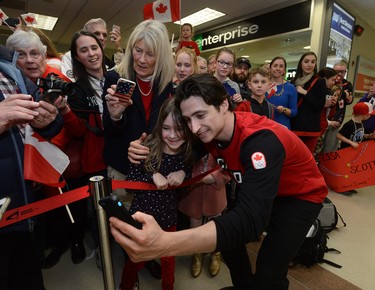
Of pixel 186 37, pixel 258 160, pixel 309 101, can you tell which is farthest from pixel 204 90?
pixel 186 37

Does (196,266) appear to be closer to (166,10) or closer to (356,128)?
(166,10)

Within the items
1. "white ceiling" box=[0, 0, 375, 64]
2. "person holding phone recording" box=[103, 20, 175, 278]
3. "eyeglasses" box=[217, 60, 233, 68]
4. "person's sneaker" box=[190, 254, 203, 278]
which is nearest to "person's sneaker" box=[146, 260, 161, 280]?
"person's sneaker" box=[190, 254, 203, 278]

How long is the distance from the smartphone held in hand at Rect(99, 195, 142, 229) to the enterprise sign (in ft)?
19.8

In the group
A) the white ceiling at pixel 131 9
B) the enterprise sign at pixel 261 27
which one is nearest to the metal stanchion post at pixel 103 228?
the enterprise sign at pixel 261 27

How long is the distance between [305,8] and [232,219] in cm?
600

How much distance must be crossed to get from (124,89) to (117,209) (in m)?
0.84

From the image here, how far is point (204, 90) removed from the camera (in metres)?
1.20

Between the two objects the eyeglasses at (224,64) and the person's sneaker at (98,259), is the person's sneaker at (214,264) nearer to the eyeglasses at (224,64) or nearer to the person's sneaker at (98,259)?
the person's sneaker at (98,259)

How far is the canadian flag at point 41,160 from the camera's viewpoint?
1.17 metres

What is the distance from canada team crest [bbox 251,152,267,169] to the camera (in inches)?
41.2

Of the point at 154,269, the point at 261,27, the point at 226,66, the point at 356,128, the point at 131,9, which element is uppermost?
the point at 131,9

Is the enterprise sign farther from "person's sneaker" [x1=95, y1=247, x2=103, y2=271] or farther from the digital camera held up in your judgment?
"person's sneaker" [x1=95, y1=247, x2=103, y2=271]

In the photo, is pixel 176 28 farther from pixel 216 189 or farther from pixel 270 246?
pixel 270 246

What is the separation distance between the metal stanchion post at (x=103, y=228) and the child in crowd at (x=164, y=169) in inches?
20.5
